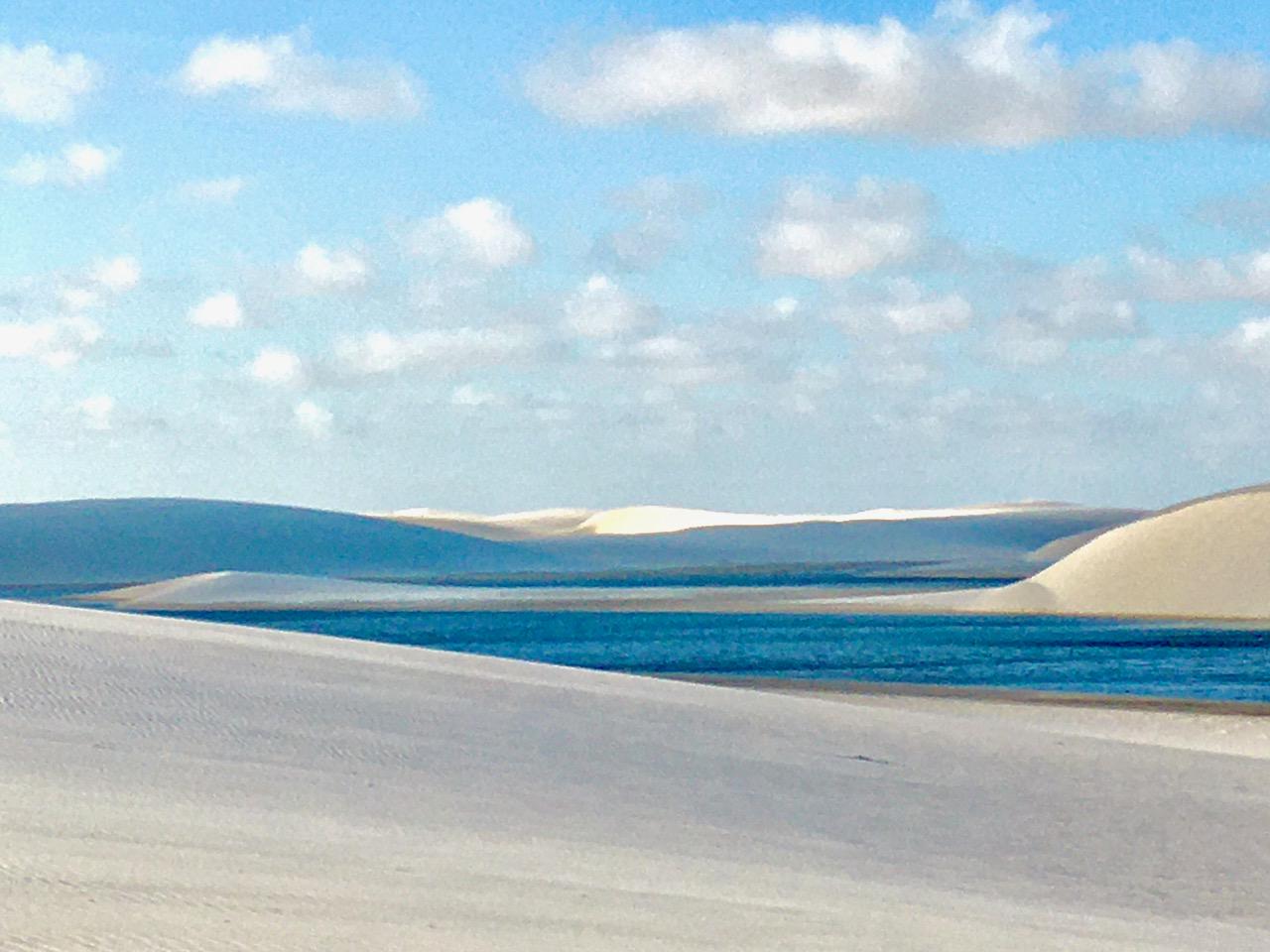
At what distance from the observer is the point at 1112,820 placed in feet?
39.0

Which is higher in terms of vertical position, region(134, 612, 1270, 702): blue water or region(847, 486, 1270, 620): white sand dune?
region(847, 486, 1270, 620): white sand dune

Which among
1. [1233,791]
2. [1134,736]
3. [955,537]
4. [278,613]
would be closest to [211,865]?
[1233,791]

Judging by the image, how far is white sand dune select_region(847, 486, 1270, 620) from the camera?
147 feet

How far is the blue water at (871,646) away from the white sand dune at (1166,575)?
333 centimetres

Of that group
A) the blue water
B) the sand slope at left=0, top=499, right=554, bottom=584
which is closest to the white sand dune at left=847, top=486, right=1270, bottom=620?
the blue water

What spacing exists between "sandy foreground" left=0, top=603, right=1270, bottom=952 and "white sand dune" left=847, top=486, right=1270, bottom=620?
2802cm

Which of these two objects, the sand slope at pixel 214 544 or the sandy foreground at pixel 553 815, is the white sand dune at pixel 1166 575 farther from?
the sand slope at pixel 214 544

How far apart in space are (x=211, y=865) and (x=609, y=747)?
19.4 feet

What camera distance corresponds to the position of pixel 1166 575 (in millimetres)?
47125

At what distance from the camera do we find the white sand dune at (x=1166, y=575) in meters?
44.9

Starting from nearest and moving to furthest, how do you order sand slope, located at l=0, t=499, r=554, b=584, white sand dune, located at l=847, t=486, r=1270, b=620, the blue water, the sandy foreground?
the sandy foreground → the blue water → white sand dune, located at l=847, t=486, r=1270, b=620 → sand slope, located at l=0, t=499, r=554, b=584

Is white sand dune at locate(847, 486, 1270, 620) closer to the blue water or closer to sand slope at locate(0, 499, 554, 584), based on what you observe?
the blue water

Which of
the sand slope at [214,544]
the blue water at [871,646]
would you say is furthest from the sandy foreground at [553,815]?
the sand slope at [214,544]

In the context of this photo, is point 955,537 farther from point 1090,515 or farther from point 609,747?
point 609,747
